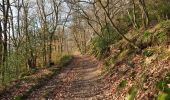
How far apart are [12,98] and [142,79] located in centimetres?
708

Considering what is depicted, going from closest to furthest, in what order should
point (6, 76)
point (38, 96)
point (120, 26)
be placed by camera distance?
point (38, 96), point (6, 76), point (120, 26)

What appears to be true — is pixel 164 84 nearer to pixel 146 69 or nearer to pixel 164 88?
pixel 164 88

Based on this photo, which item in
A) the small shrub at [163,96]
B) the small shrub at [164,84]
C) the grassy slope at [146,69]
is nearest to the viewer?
→ the small shrub at [163,96]

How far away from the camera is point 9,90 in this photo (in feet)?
58.6

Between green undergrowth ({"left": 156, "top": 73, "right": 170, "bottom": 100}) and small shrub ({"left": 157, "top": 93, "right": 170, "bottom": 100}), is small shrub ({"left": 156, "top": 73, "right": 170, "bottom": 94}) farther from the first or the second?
small shrub ({"left": 157, "top": 93, "right": 170, "bottom": 100})

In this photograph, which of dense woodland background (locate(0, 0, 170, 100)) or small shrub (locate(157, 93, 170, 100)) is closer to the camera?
small shrub (locate(157, 93, 170, 100))

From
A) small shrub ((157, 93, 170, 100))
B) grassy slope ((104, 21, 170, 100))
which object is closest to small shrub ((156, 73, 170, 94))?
grassy slope ((104, 21, 170, 100))

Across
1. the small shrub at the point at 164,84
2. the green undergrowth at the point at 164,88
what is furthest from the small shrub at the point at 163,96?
the small shrub at the point at 164,84

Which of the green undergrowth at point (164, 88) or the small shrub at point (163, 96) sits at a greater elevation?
the green undergrowth at point (164, 88)

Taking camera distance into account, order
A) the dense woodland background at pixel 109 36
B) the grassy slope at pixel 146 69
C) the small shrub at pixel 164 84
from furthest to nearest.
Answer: the dense woodland background at pixel 109 36 < the grassy slope at pixel 146 69 < the small shrub at pixel 164 84

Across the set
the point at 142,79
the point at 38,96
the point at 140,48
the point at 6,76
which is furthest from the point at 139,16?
the point at 142,79

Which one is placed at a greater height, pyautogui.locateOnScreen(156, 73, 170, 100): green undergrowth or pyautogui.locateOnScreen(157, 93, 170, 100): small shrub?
→ pyautogui.locateOnScreen(156, 73, 170, 100): green undergrowth

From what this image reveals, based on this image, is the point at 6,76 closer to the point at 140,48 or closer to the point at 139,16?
the point at 140,48

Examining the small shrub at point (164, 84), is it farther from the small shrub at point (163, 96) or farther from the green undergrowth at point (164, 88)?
the small shrub at point (163, 96)
